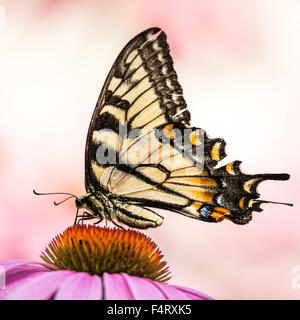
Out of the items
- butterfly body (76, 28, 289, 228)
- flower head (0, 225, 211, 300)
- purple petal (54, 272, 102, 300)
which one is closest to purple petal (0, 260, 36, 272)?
flower head (0, 225, 211, 300)

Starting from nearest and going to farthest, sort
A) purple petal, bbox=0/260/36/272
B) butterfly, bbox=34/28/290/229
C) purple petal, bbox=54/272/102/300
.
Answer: purple petal, bbox=54/272/102/300
purple petal, bbox=0/260/36/272
butterfly, bbox=34/28/290/229

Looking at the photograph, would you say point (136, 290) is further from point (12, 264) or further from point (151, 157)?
point (151, 157)

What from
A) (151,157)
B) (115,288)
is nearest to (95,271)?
(115,288)

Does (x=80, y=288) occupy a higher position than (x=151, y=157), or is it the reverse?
(x=151, y=157)

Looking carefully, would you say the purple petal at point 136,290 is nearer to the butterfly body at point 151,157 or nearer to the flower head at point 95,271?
the flower head at point 95,271

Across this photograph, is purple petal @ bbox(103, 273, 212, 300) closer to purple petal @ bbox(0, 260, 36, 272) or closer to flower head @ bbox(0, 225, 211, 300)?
flower head @ bbox(0, 225, 211, 300)
